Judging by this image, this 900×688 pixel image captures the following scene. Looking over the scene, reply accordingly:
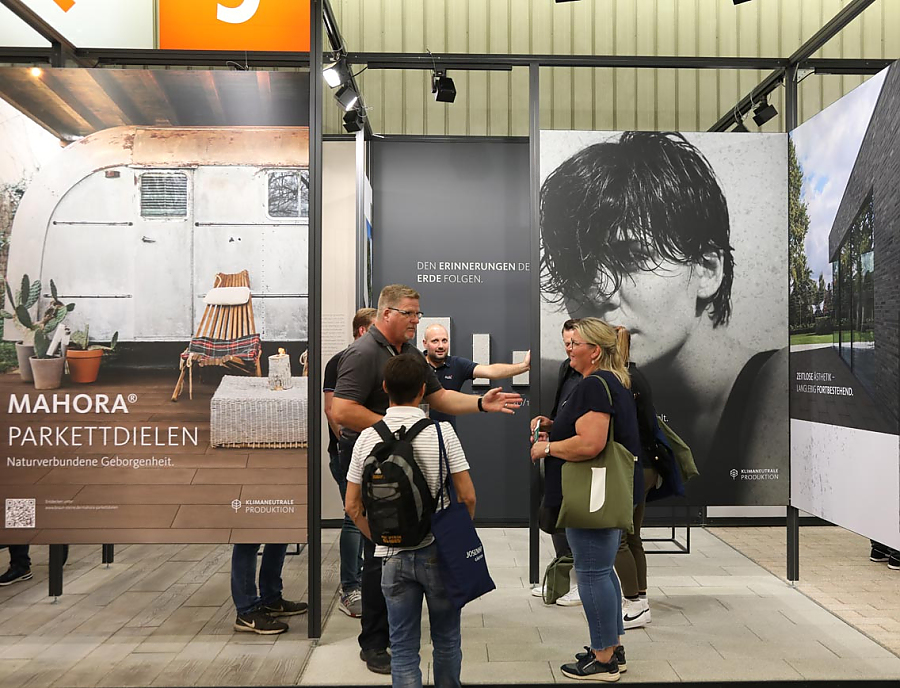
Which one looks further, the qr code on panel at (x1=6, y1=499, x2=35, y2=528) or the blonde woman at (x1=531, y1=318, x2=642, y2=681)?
the qr code on panel at (x1=6, y1=499, x2=35, y2=528)

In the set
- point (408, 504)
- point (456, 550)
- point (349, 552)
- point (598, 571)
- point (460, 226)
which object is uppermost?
point (460, 226)

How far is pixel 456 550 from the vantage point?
241cm

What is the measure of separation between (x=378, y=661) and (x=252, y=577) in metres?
0.91

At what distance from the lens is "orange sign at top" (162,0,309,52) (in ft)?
16.0

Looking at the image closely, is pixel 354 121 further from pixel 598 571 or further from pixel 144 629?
pixel 598 571

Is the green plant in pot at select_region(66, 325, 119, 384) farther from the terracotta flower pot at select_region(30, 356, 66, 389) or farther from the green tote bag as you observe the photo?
the green tote bag

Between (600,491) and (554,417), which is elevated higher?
(554,417)

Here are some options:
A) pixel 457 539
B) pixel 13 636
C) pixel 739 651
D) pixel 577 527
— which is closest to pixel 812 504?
pixel 739 651

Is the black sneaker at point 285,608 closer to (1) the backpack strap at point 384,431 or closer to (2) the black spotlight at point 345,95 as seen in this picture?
(1) the backpack strap at point 384,431

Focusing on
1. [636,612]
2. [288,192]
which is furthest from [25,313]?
[636,612]

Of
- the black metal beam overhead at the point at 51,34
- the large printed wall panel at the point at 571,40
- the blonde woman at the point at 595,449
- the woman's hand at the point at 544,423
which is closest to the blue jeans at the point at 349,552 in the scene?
the woman's hand at the point at 544,423

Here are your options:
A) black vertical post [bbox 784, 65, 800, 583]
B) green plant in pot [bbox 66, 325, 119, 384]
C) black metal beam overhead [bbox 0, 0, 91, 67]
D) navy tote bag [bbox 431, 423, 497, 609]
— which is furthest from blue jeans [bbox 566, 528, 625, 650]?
black metal beam overhead [bbox 0, 0, 91, 67]

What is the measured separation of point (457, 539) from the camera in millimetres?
2428

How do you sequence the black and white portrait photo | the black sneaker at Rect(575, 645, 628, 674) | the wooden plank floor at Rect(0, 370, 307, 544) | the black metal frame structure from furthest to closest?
1. the black and white portrait photo
2. the black metal frame structure
3. the wooden plank floor at Rect(0, 370, 307, 544)
4. the black sneaker at Rect(575, 645, 628, 674)
